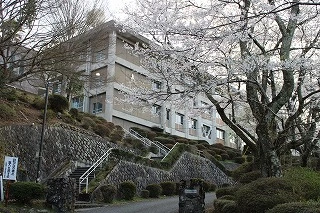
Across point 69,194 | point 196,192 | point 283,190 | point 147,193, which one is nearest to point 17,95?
point 147,193

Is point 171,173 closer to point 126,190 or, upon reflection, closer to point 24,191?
point 126,190

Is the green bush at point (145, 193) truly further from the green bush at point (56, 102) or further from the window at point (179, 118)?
the window at point (179, 118)

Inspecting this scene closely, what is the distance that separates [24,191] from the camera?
40.6 feet

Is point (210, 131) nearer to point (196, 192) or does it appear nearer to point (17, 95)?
point (17, 95)

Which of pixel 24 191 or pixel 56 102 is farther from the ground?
pixel 56 102

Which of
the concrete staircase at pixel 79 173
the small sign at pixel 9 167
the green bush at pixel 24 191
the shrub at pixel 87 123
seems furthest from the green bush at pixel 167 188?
the small sign at pixel 9 167

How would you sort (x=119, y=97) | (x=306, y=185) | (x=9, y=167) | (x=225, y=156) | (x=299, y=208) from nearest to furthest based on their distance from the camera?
(x=299, y=208) < (x=306, y=185) < (x=9, y=167) < (x=119, y=97) < (x=225, y=156)

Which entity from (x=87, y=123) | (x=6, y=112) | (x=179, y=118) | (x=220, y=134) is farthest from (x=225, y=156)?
(x=6, y=112)

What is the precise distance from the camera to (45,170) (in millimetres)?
17938

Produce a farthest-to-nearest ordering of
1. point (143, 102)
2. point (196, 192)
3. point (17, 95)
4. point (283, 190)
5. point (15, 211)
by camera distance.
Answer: point (17, 95)
point (143, 102)
point (196, 192)
point (15, 211)
point (283, 190)

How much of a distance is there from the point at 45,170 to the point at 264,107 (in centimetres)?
1101

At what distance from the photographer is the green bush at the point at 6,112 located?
1895 centimetres

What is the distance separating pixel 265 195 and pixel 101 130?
54.2 feet

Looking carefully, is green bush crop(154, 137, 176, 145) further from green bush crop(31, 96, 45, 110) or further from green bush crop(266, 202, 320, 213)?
green bush crop(266, 202, 320, 213)
